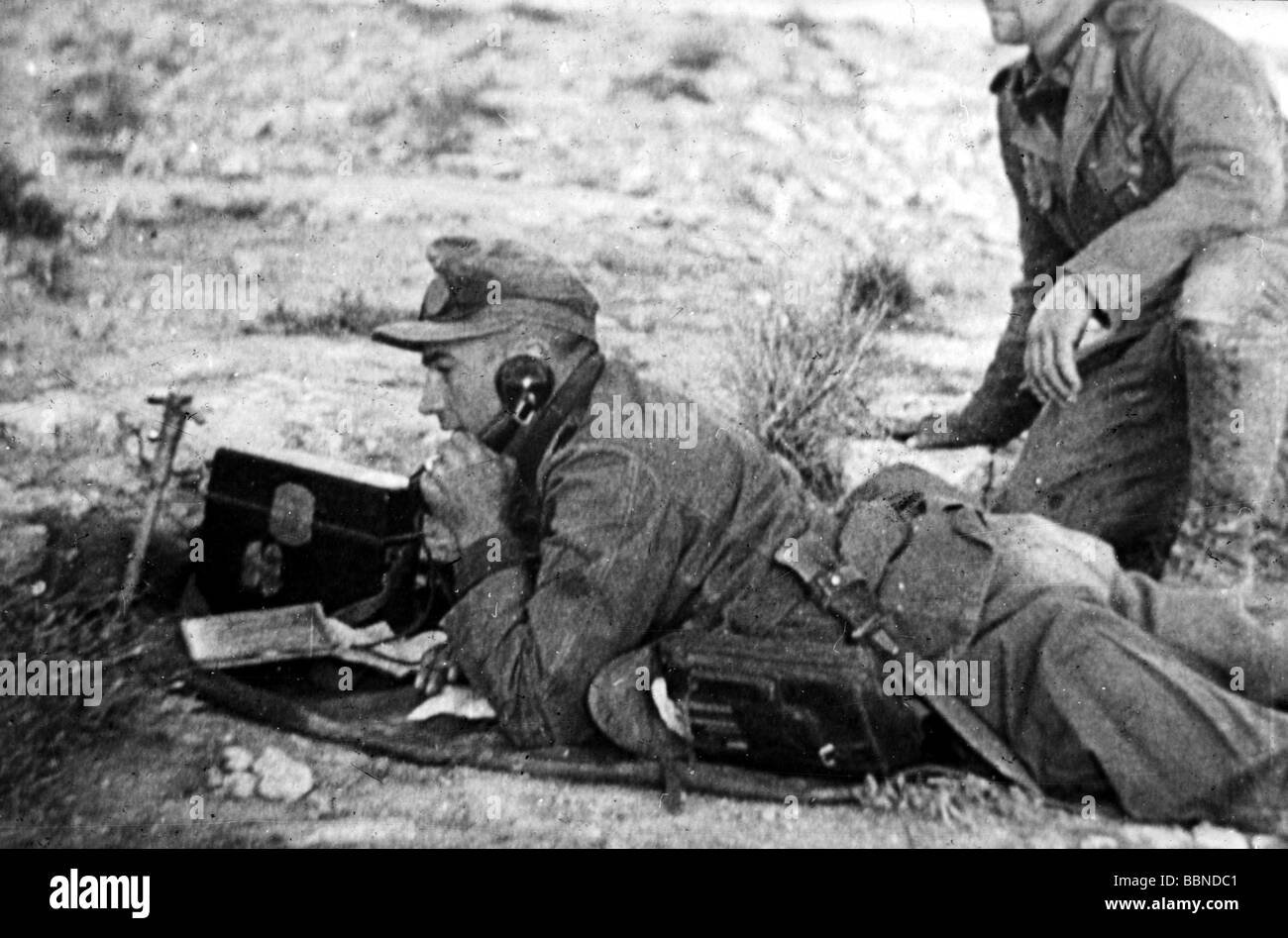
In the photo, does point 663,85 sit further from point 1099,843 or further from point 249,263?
point 1099,843

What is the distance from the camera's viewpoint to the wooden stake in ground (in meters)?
3.27

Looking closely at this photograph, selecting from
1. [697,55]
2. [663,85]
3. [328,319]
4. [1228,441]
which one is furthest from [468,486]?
[1228,441]

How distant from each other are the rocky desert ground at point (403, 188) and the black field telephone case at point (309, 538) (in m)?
0.15

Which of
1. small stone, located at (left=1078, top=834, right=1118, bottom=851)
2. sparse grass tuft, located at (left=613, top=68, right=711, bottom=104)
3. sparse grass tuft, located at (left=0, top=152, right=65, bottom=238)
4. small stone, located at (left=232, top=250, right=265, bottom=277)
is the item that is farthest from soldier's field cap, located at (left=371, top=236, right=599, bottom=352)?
small stone, located at (left=1078, top=834, right=1118, bottom=851)

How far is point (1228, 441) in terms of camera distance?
326 cm

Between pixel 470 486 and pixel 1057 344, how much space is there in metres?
1.54

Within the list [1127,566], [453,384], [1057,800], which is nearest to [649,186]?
Result: [453,384]

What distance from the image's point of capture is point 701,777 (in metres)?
3.07

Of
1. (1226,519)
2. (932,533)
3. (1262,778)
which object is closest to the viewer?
(1262,778)

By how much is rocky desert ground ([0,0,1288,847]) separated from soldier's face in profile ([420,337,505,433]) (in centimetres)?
18

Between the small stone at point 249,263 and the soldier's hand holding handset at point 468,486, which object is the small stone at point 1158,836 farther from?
the small stone at point 249,263

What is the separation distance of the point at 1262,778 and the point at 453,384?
6.85 feet

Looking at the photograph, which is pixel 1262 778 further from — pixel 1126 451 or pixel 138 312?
pixel 138 312

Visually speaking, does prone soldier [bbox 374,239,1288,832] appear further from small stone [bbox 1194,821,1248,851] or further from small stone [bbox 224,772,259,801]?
small stone [bbox 224,772,259,801]
